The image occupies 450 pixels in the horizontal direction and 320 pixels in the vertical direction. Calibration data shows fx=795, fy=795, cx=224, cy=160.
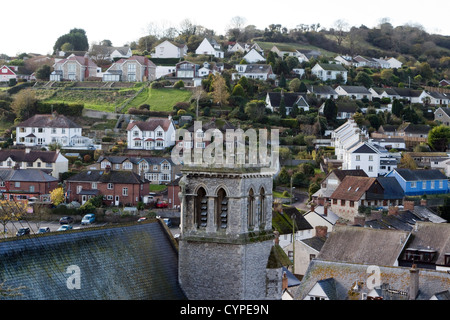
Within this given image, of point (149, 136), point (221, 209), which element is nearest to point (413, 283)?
point (221, 209)

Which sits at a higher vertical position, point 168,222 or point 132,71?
point 132,71

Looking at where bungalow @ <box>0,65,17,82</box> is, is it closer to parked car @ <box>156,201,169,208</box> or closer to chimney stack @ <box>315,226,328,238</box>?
parked car @ <box>156,201,169,208</box>

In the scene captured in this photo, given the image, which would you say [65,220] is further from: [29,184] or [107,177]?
[29,184]

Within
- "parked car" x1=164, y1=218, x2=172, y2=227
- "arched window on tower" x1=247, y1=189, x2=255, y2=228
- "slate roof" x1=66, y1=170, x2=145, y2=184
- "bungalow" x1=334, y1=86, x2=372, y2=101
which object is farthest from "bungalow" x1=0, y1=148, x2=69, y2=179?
"arched window on tower" x1=247, y1=189, x2=255, y2=228

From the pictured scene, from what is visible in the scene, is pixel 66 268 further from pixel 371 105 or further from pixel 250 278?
pixel 371 105

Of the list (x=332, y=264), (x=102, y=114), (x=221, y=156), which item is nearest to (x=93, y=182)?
(x=102, y=114)

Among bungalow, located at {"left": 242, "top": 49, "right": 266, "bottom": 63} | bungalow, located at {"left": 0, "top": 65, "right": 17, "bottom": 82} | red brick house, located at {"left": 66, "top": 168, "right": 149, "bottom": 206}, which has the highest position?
bungalow, located at {"left": 242, "top": 49, "right": 266, "bottom": 63}

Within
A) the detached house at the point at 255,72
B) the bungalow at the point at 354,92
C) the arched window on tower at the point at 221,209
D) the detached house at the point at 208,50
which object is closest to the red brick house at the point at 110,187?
the detached house at the point at 255,72
